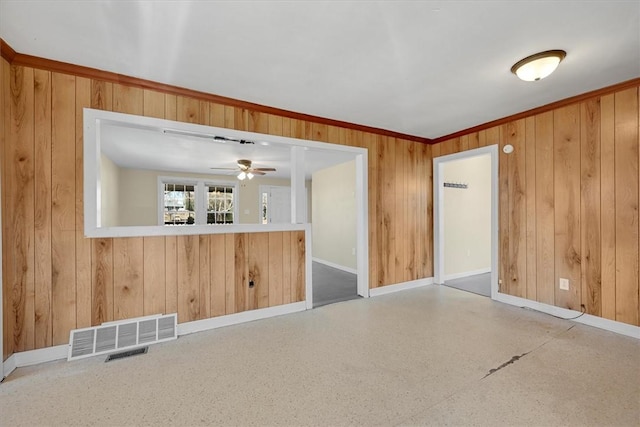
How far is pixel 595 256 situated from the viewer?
277 cm

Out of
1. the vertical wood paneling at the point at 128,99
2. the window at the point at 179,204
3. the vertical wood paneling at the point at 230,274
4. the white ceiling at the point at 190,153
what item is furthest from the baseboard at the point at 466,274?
the window at the point at 179,204

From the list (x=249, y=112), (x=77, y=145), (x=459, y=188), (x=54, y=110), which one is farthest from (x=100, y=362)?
(x=459, y=188)

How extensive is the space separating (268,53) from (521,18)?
1.73 m

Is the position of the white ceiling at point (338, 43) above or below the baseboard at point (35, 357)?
above

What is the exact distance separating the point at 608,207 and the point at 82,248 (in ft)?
16.4

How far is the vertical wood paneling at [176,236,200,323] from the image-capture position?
2.65 metres

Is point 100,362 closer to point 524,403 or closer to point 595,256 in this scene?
point 524,403

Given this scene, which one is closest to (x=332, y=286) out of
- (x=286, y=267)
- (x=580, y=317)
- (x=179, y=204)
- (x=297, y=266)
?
(x=297, y=266)

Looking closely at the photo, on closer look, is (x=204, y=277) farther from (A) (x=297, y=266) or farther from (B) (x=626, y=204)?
(B) (x=626, y=204)

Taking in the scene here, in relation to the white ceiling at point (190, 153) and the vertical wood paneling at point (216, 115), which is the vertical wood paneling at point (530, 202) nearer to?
the white ceiling at point (190, 153)

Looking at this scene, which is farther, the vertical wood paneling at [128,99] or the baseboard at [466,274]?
the baseboard at [466,274]

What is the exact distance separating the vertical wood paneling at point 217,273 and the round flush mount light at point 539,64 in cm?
314

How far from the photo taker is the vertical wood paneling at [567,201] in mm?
2900

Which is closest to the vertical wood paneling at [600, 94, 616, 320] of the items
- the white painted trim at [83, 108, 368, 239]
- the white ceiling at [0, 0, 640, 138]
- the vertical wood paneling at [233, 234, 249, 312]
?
the white ceiling at [0, 0, 640, 138]
